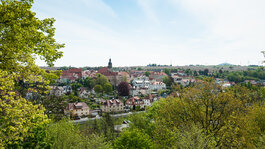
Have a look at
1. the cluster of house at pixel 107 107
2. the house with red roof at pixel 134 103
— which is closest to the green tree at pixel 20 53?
the cluster of house at pixel 107 107

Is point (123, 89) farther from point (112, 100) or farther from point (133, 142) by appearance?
point (133, 142)

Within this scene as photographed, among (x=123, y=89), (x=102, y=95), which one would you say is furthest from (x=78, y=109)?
(x=123, y=89)

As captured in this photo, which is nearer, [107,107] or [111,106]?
[107,107]

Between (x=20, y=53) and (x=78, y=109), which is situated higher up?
(x=20, y=53)

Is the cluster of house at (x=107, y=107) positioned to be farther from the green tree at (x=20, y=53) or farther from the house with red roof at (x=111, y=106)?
the green tree at (x=20, y=53)

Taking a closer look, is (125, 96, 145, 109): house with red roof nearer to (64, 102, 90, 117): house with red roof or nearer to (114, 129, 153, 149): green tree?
(64, 102, 90, 117): house with red roof

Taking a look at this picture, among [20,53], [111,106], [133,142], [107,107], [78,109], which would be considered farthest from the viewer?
[111,106]

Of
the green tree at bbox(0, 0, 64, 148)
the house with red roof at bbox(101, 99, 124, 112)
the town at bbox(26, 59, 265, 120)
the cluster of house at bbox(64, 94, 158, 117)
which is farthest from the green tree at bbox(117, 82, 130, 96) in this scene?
the green tree at bbox(0, 0, 64, 148)

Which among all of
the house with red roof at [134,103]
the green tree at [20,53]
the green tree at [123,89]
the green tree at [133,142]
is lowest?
the house with red roof at [134,103]

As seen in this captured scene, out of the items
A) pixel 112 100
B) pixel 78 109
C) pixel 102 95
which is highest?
pixel 112 100

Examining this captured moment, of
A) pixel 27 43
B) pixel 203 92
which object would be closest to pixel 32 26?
pixel 27 43

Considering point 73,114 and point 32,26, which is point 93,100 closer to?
point 73,114
